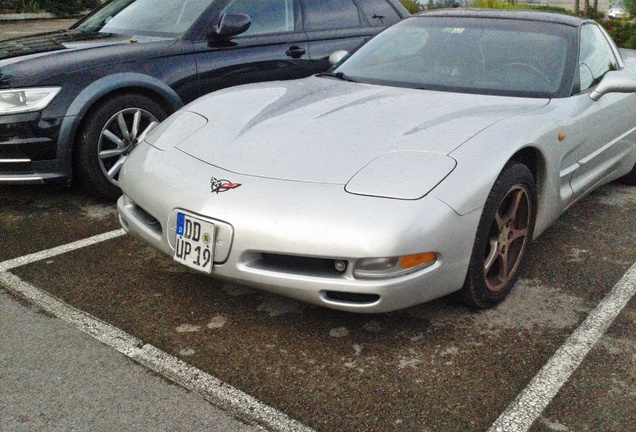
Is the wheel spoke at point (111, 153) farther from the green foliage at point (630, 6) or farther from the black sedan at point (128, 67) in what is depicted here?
the green foliage at point (630, 6)

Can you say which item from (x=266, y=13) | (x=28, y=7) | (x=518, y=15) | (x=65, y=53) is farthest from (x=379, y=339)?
(x=28, y=7)

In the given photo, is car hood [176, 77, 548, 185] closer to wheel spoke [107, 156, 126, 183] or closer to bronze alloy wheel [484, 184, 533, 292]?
bronze alloy wheel [484, 184, 533, 292]

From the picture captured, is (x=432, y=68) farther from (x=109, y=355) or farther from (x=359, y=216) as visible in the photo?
(x=109, y=355)

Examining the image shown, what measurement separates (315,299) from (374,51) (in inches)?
83.1

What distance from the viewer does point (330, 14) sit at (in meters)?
5.66

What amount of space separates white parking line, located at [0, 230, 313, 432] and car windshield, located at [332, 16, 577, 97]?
6.48ft

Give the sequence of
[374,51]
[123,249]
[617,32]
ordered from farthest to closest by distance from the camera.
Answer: [617,32] < [374,51] < [123,249]

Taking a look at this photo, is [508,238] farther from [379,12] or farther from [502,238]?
[379,12]

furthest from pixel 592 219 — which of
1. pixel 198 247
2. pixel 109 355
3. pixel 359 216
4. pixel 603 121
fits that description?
pixel 109 355

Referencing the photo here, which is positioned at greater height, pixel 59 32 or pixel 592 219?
pixel 59 32

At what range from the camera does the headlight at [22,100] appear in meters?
4.13

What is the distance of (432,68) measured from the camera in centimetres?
383

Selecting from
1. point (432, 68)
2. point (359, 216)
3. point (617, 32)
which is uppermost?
point (432, 68)

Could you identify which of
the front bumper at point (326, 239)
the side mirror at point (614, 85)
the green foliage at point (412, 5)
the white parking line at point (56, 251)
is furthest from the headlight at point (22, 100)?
the green foliage at point (412, 5)
